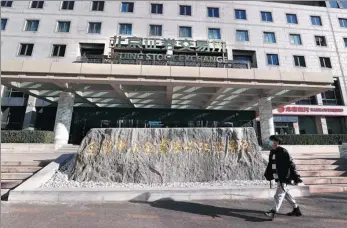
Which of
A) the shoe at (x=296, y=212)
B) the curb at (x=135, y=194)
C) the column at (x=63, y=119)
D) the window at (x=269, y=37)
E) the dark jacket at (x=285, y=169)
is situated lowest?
the shoe at (x=296, y=212)

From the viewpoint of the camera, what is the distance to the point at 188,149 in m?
7.07

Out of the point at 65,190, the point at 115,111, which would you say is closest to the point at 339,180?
the point at 65,190

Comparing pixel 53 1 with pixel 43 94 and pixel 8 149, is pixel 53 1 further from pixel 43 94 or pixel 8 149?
pixel 8 149

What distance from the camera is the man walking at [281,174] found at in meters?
4.31

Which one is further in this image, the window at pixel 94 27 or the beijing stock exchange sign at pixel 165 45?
the window at pixel 94 27

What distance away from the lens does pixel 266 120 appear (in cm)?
1539

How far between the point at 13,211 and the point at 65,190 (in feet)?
3.99

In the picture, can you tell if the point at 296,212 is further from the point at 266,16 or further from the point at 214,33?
the point at 266,16

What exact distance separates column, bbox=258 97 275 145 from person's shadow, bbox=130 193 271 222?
1156 centimetres

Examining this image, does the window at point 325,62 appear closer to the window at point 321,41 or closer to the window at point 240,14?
the window at point 321,41

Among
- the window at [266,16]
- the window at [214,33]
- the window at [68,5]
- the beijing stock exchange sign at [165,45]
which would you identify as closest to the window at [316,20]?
the window at [266,16]

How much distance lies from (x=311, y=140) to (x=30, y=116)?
81.2ft

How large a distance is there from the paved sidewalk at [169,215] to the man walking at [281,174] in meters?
0.25

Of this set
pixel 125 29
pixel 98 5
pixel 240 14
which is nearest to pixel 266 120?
pixel 240 14
